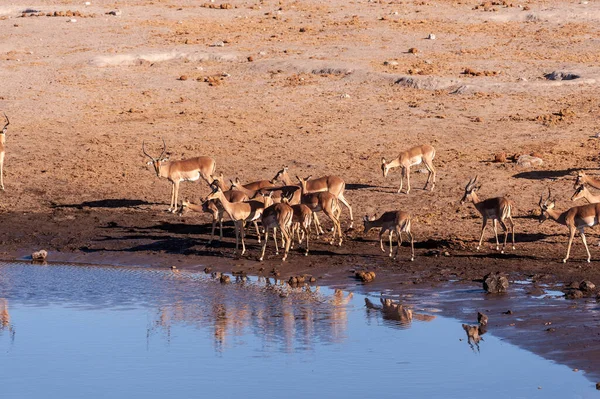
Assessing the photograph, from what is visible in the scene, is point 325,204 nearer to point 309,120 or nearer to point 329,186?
point 329,186

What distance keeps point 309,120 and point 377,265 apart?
10041mm

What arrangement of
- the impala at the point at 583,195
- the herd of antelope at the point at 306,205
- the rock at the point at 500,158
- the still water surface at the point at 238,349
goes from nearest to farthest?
the still water surface at the point at 238,349
the herd of antelope at the point at 306,205
the impala at the point at 583,195
the rock at the point at 500,158

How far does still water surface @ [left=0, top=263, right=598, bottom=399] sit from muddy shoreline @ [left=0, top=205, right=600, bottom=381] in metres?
0.56

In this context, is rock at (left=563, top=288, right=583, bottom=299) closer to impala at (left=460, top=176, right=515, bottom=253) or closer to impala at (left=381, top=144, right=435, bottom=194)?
impala at (left=460, top=176, right=515, bottom=253)

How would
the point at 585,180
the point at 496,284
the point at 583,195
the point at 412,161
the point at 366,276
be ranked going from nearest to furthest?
the point at 496,284 → the point at 366,276 → the point at 583,195 → the point at 585,180 → the point at 412,161

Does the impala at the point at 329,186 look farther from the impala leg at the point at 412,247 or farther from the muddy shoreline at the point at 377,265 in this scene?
the impala leg at the point at 412,247

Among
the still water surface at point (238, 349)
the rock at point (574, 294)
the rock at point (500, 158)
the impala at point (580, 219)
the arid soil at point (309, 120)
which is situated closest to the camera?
the still water surface at point (238, 349)

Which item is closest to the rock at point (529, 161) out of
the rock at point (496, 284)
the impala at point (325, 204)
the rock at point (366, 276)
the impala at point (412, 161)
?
the impala at point (412, 161)

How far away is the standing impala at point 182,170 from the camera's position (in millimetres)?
22547

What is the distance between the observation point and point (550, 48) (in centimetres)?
3434

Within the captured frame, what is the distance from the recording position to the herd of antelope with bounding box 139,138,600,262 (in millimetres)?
18250

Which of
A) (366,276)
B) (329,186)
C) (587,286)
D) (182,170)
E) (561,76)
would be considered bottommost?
(366,276)

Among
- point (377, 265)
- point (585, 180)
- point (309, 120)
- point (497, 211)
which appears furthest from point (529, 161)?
point (377, 265)

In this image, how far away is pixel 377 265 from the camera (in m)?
18.0
